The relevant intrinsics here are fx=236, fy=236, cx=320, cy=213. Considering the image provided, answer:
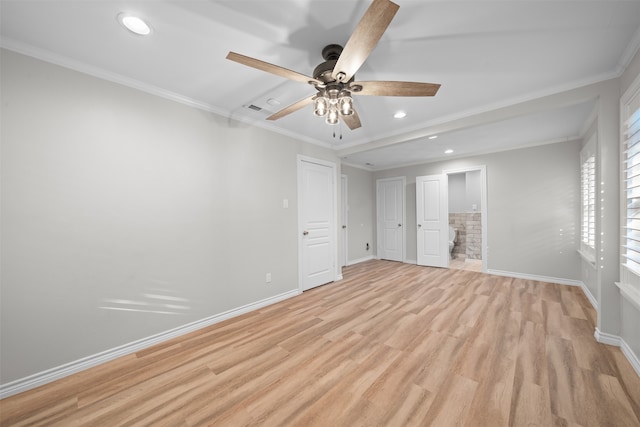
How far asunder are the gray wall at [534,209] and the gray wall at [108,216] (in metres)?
4.53

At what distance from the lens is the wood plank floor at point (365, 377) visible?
4.82 ft

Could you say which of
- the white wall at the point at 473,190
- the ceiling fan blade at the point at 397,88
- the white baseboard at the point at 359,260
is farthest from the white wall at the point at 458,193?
the ceiling fan blade at the point at 397,88

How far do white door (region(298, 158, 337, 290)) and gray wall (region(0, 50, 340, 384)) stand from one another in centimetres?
90

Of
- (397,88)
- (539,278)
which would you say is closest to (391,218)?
(539,278)

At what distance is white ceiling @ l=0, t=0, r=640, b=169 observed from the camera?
1.47 meters

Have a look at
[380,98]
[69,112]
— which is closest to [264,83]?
[380,98]

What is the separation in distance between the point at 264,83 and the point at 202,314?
2.53m

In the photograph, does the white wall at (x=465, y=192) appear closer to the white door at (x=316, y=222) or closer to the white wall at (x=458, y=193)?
the white wall at (x=458, y=193)

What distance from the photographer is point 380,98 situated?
2.55m

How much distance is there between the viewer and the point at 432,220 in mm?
5301

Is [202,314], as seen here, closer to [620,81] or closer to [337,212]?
[337,212]

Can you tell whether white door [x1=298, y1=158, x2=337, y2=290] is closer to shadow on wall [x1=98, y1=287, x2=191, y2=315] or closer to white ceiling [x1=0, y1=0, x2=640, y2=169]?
white ceiling [x1=0, y1=0, x2=640, y2=169]

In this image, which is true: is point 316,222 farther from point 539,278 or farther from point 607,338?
point 539,278

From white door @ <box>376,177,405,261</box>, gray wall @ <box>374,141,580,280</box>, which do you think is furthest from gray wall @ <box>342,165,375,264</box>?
gray wall @ <box>374,141,580,280</box>
